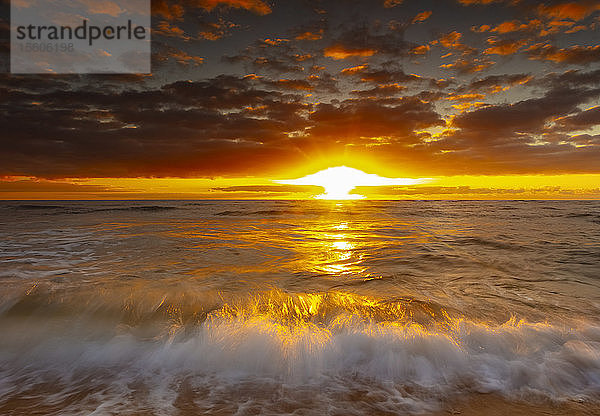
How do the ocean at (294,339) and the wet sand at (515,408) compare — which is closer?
the wet sand at (515,408)

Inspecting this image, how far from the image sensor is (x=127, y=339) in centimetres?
419

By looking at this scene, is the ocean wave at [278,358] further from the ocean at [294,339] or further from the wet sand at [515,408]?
the wet sand at [515,408]

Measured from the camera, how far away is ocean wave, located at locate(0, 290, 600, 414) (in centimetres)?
296

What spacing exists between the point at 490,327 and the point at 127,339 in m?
5.00

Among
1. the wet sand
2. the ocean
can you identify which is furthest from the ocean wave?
the wet sand

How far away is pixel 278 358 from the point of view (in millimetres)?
3684

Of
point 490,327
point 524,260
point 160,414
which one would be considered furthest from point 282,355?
point 524,260

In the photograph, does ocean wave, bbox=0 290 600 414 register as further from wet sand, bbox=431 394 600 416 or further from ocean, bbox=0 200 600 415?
wet sand, bbox=431 394 600 416

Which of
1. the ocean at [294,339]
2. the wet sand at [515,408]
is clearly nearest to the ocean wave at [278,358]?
the ocean at [294,339]

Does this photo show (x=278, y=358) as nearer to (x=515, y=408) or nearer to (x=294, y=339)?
(x=294, y=339)

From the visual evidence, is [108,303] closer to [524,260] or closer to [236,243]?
[236,243]

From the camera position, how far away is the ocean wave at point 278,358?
2959mm

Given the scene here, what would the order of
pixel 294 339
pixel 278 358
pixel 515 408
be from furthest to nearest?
pixel 294 339 → pixel 278 358 → pixel 515 408

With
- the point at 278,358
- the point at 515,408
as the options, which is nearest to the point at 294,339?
the point at 278,358
